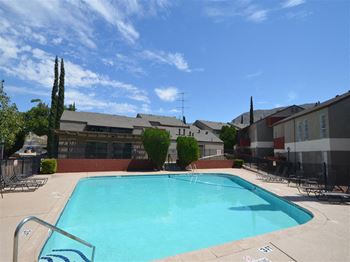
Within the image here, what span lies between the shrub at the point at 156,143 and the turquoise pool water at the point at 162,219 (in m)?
8.29

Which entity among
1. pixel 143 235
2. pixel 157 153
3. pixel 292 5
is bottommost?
pixel 143 235

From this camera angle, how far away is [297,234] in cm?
694

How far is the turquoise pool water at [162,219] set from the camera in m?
7.65

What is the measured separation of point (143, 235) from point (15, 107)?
515 inches

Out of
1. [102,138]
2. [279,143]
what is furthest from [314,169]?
[102,138]

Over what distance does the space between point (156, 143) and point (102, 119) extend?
46.1 ft

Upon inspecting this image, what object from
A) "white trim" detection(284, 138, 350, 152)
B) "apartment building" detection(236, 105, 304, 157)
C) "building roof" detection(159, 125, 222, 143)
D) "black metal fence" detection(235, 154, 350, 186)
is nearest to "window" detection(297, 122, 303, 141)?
"white trim" detection(284, 138, 350, 152)

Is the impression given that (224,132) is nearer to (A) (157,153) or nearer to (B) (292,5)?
(A) (157,153)

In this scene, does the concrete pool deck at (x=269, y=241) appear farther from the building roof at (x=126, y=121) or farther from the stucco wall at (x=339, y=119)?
the building roof at (x=126, y=121)

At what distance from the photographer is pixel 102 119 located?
3747 centimetres

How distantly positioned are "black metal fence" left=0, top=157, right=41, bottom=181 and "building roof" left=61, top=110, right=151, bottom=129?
1242 centimetres

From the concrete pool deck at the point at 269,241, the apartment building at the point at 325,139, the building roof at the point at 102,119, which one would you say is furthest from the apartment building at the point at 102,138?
the concrete pool deck at the point at 269,241

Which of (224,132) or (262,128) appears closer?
(262,128)

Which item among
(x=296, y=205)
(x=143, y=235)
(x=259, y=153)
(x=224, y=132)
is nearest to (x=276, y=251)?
(x=143, y=235)
